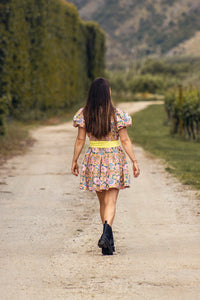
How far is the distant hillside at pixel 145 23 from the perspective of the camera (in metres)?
145

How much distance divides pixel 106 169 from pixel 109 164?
6cm

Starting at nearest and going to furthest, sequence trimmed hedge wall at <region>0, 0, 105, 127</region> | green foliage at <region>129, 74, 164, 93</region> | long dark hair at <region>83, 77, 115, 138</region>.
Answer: long dark hair at <region>83, 77, 115, 138</region>, trimmed hedge wall at <region>0, 0, 105, 127</region>, green foliage at <region>129, 74, 164, 93</region>

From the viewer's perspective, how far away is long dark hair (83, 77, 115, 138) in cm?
495

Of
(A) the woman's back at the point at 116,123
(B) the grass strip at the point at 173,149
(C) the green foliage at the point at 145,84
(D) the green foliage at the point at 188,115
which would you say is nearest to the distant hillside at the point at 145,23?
(C) the green foliage at the point at 145,84

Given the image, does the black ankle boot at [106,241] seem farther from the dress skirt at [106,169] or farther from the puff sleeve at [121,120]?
the puff sleeve at [121,120]

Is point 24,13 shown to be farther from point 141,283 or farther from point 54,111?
point 141,283

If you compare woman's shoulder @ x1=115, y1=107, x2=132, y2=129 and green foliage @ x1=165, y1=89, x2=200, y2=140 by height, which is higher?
woman's shoulder @ x1=115, y1=107, x2=132, y2=129

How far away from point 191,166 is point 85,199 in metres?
3.82

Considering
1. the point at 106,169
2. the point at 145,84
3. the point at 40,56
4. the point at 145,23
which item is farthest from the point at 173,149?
the point at 145,23

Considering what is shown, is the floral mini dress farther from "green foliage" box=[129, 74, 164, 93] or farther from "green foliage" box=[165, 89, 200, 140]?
"green foliage" box=[129, 74, 164, 93]

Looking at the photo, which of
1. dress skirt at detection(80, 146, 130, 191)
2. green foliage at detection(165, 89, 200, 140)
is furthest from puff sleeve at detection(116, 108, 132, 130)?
green foliage at detection(165, 89, 200, 140)

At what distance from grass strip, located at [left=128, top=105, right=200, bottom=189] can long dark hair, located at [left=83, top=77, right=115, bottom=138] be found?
12.2ft

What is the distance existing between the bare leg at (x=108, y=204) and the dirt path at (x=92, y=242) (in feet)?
1.04

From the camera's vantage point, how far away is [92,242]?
204 inches
